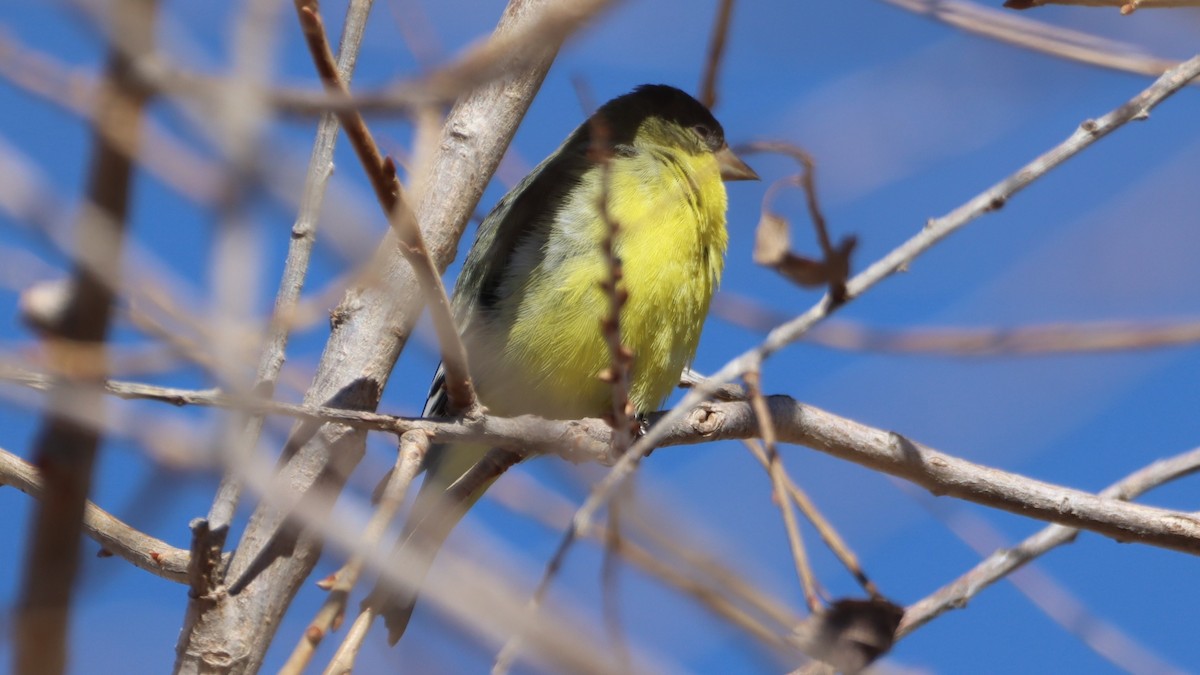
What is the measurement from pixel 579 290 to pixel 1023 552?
1.84 m

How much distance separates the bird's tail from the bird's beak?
5.89ft

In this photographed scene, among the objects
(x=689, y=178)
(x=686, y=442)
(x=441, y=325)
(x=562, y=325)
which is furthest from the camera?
(x=689, y=178)

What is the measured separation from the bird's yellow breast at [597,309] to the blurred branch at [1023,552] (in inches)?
58.6

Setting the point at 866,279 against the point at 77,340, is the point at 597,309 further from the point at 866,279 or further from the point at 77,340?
the point at 77,340

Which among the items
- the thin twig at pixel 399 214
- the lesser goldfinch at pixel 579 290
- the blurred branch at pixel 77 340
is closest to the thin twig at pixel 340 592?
the blurred branch at pixel 77 340

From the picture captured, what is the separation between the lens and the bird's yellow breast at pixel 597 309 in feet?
14.2

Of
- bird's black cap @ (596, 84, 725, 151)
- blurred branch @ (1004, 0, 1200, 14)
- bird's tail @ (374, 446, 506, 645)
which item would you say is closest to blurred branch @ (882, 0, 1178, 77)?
blurred branch @ (1004, 0, 1200, 14)

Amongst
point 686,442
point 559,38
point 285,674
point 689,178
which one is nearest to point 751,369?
point 559,38

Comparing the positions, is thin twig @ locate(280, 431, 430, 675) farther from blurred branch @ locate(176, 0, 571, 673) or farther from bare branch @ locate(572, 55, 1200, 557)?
blurred branch @ locate(176, 0, 571, 673)

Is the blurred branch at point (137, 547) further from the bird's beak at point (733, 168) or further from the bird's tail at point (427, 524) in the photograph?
the bird's beak at point (733, 168)

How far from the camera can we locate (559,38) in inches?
53.1

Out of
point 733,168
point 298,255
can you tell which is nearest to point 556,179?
point 733,168

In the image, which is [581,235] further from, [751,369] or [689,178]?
[751,369]

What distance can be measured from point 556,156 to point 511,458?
1.94 m
